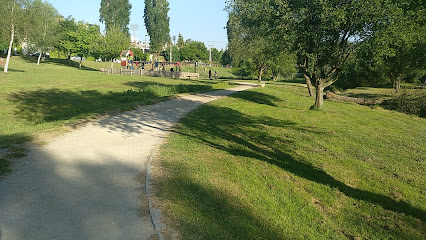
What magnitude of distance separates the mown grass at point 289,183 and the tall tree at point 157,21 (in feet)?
229

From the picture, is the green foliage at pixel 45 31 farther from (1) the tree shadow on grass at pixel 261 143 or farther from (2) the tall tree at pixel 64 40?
(1) the tree shadow on grass at pixel 261 143

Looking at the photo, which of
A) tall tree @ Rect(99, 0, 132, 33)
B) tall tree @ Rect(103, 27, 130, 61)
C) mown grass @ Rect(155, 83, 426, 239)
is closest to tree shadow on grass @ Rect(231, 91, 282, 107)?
mown grass @ Rect(155, 83, 426, 239)

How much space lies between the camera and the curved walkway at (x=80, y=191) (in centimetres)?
328

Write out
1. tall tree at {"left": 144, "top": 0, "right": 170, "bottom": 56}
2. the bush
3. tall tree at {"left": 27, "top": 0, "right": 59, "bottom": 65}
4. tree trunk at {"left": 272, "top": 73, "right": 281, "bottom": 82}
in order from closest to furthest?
1. the bush
2. tall tree at {"left": 27, "top": 0, "right": 59, "bottom": 65}
3. tree trunk at {"left": 272, "top": 73, "right": 281, "bottom": 82}
4. tall tree at {"left": 144, "top": 0, "right": 170, "bottom": 56}

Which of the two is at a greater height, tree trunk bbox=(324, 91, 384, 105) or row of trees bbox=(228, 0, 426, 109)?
row of trees bbox=(228, 0, 426, 109)

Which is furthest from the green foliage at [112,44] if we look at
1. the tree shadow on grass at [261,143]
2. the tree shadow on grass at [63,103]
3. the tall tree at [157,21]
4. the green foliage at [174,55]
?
the tree shadow on grass at [261,143]

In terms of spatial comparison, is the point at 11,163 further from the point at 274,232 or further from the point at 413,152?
the point at 413,152

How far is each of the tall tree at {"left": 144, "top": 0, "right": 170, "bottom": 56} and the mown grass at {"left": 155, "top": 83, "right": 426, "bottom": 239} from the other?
6991 centimetres

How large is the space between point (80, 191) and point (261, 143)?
5.27 m

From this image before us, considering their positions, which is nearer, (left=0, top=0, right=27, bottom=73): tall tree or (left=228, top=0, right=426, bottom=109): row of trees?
(left=228, top=0, right=426, bottom=109): row of trees

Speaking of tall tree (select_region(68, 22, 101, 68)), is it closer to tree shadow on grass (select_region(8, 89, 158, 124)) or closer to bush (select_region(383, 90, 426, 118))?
tree shadow on grass (select_region(8, 89, 158, 124))

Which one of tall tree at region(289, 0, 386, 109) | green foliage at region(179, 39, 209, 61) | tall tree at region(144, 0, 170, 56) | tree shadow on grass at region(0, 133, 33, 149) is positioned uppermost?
tall tree at region(144, 0, 170, 56)

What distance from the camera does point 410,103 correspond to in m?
17.2

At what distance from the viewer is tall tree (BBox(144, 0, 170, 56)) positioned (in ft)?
241
